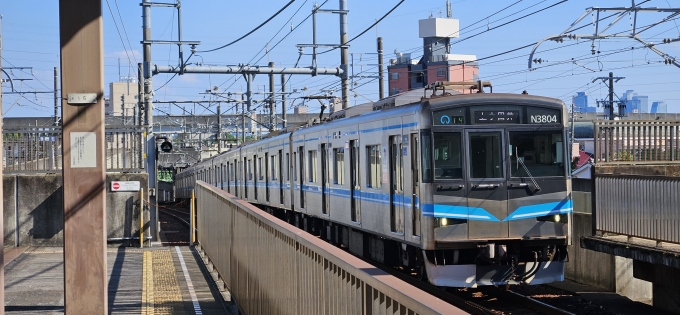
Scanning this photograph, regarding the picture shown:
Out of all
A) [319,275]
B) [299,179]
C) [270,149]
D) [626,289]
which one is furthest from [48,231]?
[319,275]

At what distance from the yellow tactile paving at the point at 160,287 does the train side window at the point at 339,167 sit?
3.34 meters

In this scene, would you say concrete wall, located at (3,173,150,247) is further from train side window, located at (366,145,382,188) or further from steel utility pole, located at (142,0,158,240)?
train side window, located at (366,145,382,188)

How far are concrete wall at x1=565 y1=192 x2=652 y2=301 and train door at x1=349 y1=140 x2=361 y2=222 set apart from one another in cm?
355

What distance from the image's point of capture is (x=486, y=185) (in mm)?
11375

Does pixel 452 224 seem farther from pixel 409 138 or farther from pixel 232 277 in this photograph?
pixel 232 277

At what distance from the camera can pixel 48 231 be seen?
56.8 feet

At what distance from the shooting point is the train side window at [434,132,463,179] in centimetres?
1132

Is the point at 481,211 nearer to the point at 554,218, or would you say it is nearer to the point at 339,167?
the point at 554,218

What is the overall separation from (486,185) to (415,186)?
0.92 metres

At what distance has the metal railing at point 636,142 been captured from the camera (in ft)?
50.1

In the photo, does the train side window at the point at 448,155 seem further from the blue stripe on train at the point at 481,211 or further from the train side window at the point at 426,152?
the blue stripe on train at the point at 481,211

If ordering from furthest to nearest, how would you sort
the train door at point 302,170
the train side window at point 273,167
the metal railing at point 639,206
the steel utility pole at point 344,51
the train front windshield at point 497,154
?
1. the steel utility pole at point 344,51
2. the train side window at point 273,167
3. the train door at point 302,170
4. the train front windshield at point 497,154
5. the metal railing at point 639,206

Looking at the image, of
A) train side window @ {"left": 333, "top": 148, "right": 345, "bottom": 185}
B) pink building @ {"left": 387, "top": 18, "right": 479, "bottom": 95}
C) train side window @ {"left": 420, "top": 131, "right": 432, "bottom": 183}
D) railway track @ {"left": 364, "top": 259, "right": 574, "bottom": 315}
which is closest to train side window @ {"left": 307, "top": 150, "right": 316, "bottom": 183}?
train side window @ {"left": 333, "top": 148, "right": 345, "bottom": 185}

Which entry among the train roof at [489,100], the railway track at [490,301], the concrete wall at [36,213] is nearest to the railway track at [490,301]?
the railway track at [490,301]
